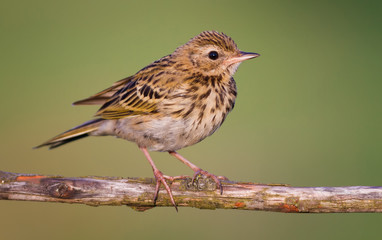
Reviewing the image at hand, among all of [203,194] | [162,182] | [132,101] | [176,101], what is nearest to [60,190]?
[162,182]

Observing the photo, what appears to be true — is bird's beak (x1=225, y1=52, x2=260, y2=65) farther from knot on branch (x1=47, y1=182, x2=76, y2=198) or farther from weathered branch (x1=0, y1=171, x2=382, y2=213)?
knot on branch (x1=47, y1=182, x2=76, y2=198)

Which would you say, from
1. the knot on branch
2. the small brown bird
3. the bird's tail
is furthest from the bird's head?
the knot on branch

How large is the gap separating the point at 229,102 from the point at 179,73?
0.58 m

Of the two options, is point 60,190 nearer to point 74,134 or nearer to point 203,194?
point 203,194

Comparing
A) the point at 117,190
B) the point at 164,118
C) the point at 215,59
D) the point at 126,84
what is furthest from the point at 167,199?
the point at 126,84

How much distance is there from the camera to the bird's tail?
4773mm

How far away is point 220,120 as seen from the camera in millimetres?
4273

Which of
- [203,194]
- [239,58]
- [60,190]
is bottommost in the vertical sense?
[60,190]

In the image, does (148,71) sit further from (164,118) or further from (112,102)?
(164,118)

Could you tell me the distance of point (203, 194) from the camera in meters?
3.65

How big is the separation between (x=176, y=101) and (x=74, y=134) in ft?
4.20

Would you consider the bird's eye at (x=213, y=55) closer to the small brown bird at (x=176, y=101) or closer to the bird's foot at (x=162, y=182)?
the small brown bird at (x=176, y=101)

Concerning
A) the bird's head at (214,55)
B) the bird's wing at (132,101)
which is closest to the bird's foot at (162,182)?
the bird's wing at (132,101)

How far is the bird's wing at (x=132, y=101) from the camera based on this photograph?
14.6 ft
